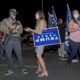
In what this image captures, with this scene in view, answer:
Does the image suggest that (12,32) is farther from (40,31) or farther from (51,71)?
(51,71)

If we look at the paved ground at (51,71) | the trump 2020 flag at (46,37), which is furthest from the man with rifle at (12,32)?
the paved ground at (51,71)

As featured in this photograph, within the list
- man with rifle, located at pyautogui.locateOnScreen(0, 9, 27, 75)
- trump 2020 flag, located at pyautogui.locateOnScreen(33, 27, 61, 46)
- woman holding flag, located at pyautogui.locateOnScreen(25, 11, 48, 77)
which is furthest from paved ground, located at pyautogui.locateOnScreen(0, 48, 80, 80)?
trump 2020 flag, located at pyautogui.locateOnScreen(33, 27, 61, 46)

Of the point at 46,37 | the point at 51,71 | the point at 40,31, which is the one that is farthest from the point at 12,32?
the point at 51,71

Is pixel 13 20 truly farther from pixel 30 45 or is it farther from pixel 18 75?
pixel 30 45

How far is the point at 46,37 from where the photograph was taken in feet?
38.5

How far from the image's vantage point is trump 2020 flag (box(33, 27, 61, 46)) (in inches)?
456

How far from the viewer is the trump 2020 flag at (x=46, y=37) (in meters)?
11.6

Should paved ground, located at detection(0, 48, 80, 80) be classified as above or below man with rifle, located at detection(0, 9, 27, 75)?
below

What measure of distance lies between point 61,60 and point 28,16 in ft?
42.1

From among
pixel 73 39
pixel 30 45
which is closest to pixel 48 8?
pixel 30 45

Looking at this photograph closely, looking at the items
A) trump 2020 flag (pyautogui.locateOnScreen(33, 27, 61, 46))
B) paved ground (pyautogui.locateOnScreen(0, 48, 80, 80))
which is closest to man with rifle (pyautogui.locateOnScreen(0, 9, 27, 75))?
trump 2020 flag (pyautogui.locateOnScreen(33, 27, 61, 46))

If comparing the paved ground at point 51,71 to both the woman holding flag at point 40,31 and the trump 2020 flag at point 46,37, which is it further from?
the trump 2020 flag at point 46,37

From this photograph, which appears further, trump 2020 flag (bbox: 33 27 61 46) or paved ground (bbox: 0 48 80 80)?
trump 2020 flag (bbox: 33 27 61 46)

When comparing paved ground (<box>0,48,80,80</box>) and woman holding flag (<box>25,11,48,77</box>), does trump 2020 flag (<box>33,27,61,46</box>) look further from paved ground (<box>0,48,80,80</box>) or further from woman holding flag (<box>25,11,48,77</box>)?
paved ground (<box>0,48,80,80</box>)
